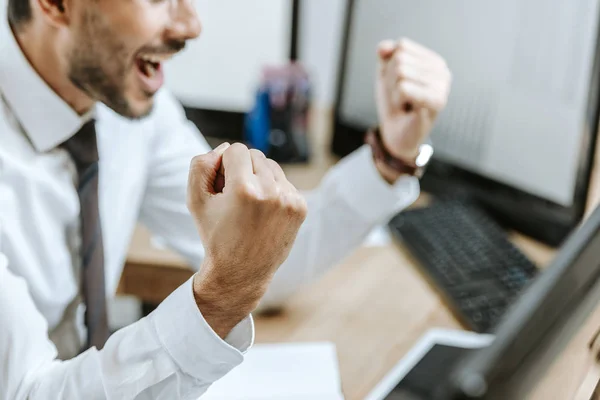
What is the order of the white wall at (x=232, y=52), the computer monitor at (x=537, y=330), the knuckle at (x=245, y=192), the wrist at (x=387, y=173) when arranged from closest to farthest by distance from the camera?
1. the computer monitor at (x=537, y=330)
2. the knuckle at (x=245, y=192)
3. the wrist at (x=387, y=173)
4. the white wall at (x=232, y=52)

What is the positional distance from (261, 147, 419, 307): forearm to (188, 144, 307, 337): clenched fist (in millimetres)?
407

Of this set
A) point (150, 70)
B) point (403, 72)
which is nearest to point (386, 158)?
point (403, 72)

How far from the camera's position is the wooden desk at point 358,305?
34.3 inches

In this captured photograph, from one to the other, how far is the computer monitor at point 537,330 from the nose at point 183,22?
0.39m

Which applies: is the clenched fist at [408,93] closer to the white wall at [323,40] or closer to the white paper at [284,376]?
the white paper at [284,376]

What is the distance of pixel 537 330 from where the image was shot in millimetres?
308

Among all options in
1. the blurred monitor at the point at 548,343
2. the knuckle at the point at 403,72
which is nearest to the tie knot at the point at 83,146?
the knuckle at the point at 403,72

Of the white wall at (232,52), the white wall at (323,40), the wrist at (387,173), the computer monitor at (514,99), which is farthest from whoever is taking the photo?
the white wall at (323,40)

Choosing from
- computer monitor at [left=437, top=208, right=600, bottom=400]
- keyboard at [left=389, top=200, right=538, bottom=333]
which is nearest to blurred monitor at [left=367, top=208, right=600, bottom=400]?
computer monitor at [left=437, top=208, right=600, bottom=400]

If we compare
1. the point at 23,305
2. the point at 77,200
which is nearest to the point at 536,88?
the point at 77,200

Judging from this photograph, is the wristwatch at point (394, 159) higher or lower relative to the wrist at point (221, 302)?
lower

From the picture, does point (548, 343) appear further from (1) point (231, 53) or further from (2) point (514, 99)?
(1) point (231, 53)

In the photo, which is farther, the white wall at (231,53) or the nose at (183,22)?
the white wall at (231,53)

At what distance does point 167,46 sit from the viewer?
621mm
